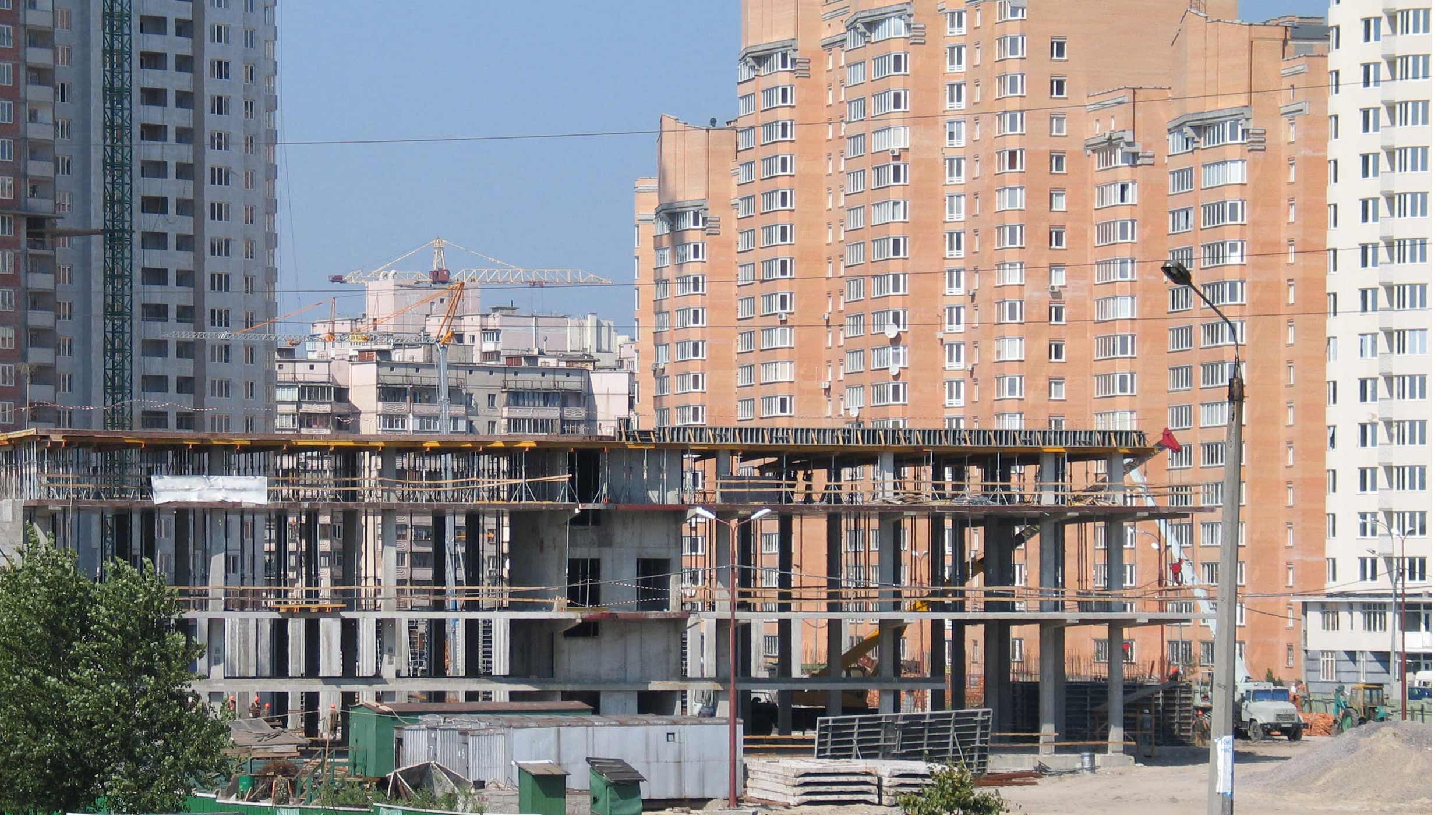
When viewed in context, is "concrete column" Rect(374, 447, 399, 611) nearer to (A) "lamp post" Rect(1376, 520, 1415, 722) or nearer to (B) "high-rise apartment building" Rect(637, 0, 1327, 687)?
(B) "high-rise apartment building" Rect(637, 0, 1327, 687)

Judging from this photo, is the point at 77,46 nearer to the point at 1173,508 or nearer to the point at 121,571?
the point at 1173,508

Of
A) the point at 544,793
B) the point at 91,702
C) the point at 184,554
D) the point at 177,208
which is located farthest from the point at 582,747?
the point at 177,208

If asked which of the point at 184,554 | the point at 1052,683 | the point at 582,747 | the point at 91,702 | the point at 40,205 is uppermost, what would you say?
the point at 40,205

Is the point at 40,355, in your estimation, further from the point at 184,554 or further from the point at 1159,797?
the point at 1159,797

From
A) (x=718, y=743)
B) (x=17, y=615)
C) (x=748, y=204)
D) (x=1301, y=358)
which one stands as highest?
(x=748, y=204)

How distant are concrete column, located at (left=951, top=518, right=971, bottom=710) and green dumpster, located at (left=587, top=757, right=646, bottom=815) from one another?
26.2 meters

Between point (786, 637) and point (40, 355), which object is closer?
point (786, 637)

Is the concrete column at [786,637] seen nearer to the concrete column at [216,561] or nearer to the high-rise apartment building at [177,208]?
the concrete column at [216,561]

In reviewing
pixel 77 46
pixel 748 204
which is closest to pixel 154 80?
pixel 77 46

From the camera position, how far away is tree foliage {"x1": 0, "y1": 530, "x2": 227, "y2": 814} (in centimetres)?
4431

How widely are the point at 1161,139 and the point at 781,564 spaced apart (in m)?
60.8

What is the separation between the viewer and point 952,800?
148 ft

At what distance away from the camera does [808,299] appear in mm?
150750

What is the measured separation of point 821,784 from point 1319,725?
127ft
